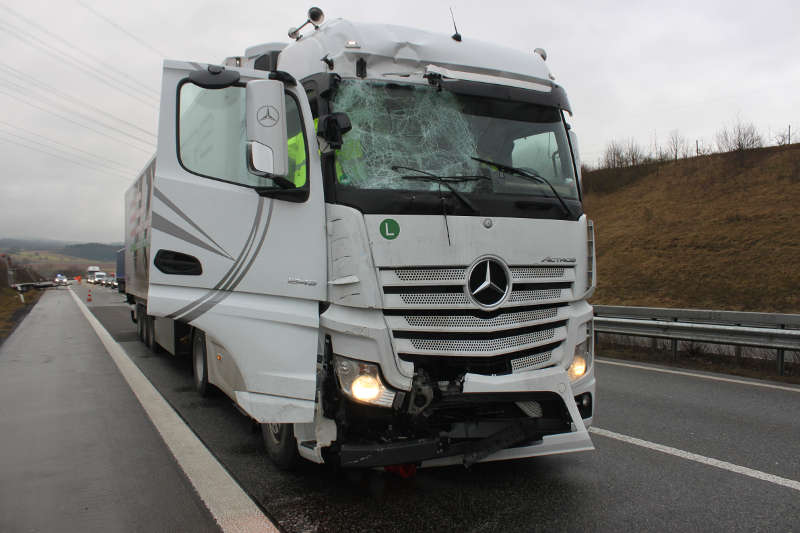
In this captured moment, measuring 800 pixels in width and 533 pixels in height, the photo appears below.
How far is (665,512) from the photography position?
357 centimetres

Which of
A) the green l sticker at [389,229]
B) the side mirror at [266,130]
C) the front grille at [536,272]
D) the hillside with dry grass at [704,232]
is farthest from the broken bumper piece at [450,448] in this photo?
the hillside with dry grass at [704,232]

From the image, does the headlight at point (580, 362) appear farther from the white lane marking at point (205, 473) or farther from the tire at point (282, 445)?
the white lane marking at point (205, 473)

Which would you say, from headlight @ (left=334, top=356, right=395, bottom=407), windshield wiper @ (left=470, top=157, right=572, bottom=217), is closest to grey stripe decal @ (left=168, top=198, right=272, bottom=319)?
headlight @ (left=334, top=356, right=395, bottom=407)

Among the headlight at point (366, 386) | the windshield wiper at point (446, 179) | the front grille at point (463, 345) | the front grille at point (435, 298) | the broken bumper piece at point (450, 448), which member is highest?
the windshield wiper at point (446, 179)

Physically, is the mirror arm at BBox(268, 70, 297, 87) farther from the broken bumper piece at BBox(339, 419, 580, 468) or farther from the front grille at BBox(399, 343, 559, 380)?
the broken bumper piece at BBox(339, 419, 580, 468)

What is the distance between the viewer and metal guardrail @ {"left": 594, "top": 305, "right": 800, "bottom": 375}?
8102 millimetres

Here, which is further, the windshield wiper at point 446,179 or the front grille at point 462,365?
the windshield wiper at point 446,179

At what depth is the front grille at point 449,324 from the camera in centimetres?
355

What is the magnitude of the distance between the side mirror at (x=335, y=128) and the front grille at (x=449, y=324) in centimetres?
87

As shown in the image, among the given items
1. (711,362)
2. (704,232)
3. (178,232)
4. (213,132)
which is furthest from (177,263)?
(704,232)

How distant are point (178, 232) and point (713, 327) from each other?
25.8ft

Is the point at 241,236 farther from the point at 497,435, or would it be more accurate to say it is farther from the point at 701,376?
the point at 701,376

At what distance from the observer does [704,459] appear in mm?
4559

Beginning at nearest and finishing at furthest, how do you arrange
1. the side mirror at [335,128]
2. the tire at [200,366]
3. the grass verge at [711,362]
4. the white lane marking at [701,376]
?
the side mirror at [335,128], the tire at [200,366], the white lane marking at [701,376], the grass verge at [711,362]
